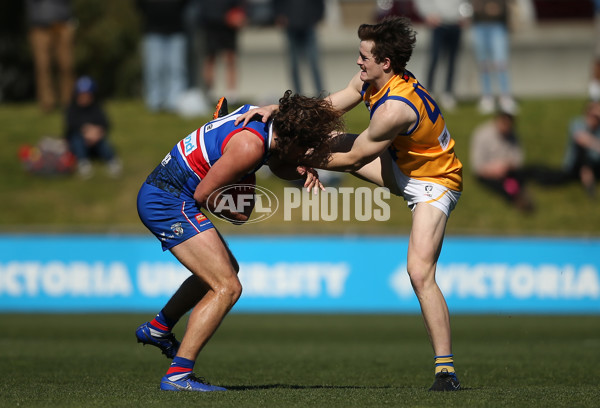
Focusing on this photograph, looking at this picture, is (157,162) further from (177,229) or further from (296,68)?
(177,229)

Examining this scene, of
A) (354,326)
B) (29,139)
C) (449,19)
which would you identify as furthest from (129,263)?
(449,19)

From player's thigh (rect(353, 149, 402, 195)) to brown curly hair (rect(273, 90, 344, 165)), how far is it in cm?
74

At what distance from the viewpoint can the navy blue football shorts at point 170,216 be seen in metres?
6.73

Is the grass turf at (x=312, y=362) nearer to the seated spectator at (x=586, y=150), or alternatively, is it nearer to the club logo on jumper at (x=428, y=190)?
the club logo on jumper at (x=428, y=190)

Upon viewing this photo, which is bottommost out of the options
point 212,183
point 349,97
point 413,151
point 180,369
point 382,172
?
point 180,369

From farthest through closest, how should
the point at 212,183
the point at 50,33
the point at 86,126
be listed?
1. the point at 50,33
2. the point at 86,126
3. the point at 212,183

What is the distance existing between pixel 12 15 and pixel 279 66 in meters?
11.8

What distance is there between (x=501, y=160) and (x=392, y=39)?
10.9 meters

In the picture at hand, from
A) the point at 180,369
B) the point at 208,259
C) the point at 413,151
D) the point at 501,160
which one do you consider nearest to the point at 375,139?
the point at 413,151

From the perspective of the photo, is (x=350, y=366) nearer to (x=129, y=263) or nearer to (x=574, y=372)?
(x=574, y=372)

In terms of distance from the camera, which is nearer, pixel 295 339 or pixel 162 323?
pixel 162 323

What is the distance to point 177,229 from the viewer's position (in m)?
6.73

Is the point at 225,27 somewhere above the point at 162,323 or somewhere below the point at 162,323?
above

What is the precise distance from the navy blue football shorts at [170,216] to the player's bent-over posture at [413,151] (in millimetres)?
767
